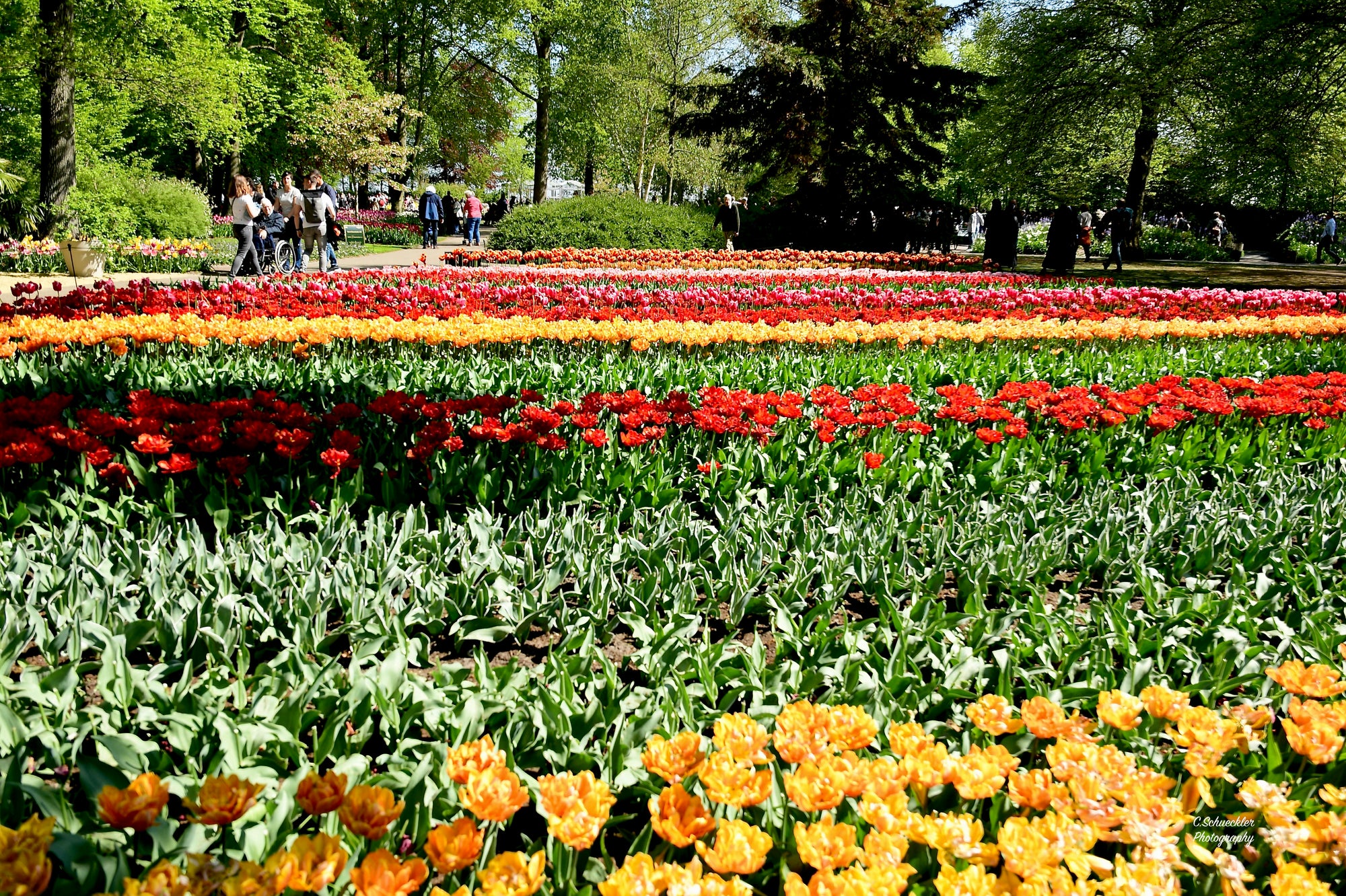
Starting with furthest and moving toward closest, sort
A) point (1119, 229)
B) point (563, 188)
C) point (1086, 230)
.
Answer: point (563, 188), point (1086, 230), point (1119, 229)

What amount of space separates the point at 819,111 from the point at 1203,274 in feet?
35.8

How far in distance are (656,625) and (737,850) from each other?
4.45 feet

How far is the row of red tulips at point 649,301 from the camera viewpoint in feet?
25.0

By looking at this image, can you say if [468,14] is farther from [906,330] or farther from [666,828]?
[666,828]

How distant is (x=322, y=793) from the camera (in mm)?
1361

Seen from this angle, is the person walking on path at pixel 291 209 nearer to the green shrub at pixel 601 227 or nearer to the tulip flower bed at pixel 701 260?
the tulip flower bed at pixel 701 260

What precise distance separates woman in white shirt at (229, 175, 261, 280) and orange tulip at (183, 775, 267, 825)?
13.5 meters

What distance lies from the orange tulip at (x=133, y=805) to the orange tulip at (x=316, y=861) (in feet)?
0.76

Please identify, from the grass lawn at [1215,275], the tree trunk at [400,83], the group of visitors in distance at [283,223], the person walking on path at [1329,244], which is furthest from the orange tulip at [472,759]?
the person walking on path at [1329,244]

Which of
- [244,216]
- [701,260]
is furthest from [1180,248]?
[244,216]

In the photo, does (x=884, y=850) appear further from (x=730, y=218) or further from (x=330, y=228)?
(x=730, y=218)

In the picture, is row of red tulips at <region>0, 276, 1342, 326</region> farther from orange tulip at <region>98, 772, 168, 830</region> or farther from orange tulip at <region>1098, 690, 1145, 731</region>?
orange tulip at <region>98, 772, 168, 830</region>

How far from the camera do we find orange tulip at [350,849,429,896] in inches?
44.5

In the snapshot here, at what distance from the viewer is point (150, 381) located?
467 cm
